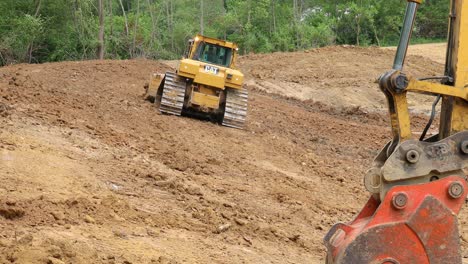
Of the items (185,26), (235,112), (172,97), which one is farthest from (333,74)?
(185,26)

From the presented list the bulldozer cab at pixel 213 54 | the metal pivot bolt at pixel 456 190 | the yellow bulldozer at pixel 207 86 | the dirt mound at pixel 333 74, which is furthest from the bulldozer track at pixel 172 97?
the metal pivot bolt at pixel 456 190

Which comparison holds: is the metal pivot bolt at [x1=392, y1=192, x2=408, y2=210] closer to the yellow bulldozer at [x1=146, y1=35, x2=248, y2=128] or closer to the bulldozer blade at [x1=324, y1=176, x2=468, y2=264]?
the bulldozer blade at [x1=324, y1=176, x2=468, y2=264]

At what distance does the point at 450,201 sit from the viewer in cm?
527

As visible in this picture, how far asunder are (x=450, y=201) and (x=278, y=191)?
5.75 meters

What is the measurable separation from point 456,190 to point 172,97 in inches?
468

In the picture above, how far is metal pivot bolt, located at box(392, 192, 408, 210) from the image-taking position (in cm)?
521

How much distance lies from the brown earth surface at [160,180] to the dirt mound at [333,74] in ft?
20.1

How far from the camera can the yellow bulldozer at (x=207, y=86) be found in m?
16.7

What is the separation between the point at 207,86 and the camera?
1695 cm

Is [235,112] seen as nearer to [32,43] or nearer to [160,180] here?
[160,180]

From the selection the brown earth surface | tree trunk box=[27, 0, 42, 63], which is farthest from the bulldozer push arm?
tree trunk box=[27, 0, 42, 63]

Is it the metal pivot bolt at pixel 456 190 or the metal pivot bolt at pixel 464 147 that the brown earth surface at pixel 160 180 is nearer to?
the metal pivot bolt at pixel 456 190

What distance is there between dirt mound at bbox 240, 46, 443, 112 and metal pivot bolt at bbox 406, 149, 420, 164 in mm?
20100

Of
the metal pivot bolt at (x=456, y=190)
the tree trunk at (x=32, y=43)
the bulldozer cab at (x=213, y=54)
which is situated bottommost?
the tree trunk at (x=32, y=43)
